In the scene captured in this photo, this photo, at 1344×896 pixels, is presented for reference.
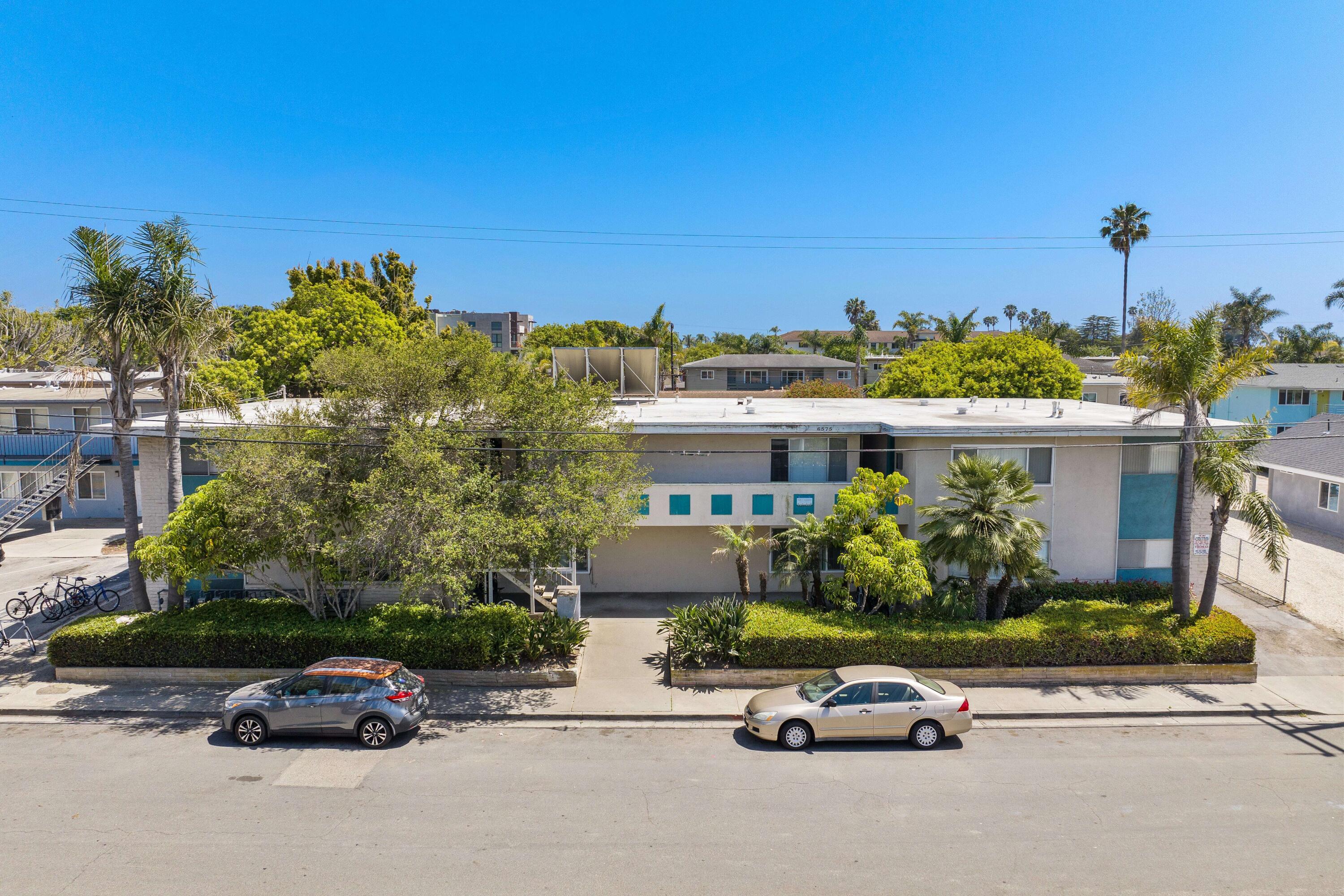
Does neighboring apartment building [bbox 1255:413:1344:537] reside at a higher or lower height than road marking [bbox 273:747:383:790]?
higher

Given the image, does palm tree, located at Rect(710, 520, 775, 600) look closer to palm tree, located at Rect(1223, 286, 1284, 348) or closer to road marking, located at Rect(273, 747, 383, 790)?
road marking, located at Rect(273, 747, 383, 790)

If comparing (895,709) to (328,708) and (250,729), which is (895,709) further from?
(250,729)

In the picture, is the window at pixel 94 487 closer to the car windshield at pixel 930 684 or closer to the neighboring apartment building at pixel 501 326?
the car windshield at pixel 930 684

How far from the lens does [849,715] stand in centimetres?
1451

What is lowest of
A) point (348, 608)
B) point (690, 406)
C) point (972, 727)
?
point (972, 727)

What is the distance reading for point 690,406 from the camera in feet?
89.7

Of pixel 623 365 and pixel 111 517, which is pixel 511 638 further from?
pixel 111 517

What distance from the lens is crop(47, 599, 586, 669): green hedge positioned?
1770cm

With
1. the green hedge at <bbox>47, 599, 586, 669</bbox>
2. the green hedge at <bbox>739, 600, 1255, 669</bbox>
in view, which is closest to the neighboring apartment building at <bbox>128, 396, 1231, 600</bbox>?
the green hedge at <bbox>47, 599, 586, 669</bbox>

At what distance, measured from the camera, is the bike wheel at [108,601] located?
22.6m

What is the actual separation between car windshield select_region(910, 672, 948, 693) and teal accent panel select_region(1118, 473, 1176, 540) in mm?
10278

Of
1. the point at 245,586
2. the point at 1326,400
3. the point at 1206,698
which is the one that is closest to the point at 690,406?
the point at 245,586

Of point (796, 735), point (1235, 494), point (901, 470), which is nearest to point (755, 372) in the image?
point (901, 470)

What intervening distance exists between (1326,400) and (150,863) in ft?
213
